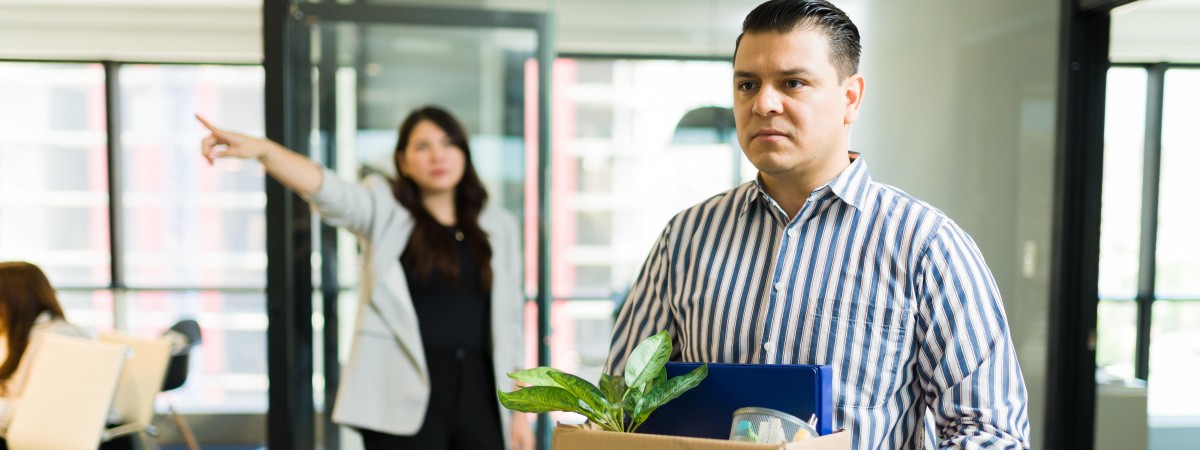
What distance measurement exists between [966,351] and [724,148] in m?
2.08

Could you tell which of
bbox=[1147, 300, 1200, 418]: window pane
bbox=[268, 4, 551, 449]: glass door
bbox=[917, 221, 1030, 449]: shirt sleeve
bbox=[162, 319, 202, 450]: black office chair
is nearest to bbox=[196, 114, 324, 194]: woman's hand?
bbox=[268, 4, 551, 449]: glass door

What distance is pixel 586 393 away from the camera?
103cm

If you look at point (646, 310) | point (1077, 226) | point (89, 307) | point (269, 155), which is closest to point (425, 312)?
point (269, 155)

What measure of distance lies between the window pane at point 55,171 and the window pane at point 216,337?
34cm

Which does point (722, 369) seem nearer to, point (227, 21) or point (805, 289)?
point (805, 289)

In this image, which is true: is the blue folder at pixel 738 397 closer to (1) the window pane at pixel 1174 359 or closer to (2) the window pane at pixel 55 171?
(1) the window pane at pixel 1174 359

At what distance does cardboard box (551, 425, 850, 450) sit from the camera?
0.91 metres

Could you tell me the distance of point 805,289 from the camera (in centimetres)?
125

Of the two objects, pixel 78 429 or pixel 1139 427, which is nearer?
pixel 1139 427

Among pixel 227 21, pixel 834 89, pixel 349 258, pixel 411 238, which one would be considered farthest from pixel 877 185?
pixel 227 21

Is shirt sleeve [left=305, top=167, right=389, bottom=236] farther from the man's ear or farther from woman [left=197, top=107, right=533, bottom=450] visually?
the man's ear

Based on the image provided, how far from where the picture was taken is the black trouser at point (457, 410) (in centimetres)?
258

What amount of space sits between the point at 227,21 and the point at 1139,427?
5019 mm

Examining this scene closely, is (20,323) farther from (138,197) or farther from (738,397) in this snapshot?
(738,397)
